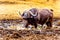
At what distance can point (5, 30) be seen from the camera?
3.28 meters

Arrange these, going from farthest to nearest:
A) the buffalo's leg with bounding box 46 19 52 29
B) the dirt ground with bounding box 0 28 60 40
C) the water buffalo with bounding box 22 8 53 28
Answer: the buffalo's leg with bounding box 46 19 52 29
the water buffalo with bounding box 22 8 53 28
the dirt ground with bounding box 0 28 60 40

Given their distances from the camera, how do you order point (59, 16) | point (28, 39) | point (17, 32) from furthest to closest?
point (59, 16), point (17, 32), point (28, 39)

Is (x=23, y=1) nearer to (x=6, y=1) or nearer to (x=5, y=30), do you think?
(x=6, y=1)

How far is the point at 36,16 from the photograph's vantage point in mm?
3297

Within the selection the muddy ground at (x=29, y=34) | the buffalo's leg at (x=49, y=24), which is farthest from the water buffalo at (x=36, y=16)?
the muddy ground at (x=29, y=34)

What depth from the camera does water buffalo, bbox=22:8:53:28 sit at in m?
3.30

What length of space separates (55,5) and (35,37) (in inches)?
74.9

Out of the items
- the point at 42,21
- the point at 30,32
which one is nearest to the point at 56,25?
the point at 42,21

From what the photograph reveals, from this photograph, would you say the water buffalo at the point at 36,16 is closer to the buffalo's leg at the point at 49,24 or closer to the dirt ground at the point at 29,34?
the buffalo's leg at the point at 49,24

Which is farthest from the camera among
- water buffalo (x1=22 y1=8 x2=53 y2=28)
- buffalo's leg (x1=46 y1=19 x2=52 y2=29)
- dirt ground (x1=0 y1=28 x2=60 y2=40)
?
buffalo's leg (x1=46 y1=19 x2=52 y2=29)

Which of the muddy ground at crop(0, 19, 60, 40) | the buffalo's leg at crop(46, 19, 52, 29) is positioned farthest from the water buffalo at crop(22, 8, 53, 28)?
the muddy ground at crop(0, 19, 60, 40)

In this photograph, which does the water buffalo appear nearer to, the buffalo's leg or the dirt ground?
the buffalo's leg

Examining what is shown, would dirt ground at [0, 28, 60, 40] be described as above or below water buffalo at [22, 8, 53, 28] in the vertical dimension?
below

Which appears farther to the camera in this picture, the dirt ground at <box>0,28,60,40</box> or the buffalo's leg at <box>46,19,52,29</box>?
the buffalo's leg at <box>46,19,52,29</box>
